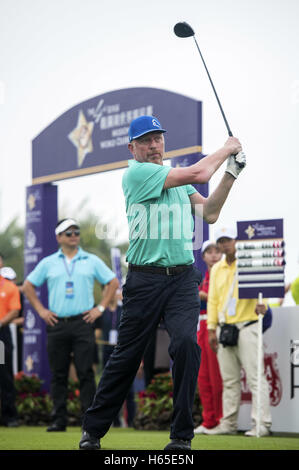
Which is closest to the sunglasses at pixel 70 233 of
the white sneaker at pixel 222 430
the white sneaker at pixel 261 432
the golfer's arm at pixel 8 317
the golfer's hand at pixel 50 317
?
the golfer's hand at pixel 50 317

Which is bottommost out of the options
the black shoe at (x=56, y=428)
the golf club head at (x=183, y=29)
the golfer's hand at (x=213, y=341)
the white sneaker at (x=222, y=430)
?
the black shoe at (x=56, y=428)

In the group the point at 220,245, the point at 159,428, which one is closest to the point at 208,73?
the point at 220,245

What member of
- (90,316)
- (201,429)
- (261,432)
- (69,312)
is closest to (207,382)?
(201,429)

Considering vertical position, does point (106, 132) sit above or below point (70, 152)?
above

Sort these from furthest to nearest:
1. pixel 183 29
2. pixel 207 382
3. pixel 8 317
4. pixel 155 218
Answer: pixel 8 317 → pixel 207 382 → pixel 183 29 → pixel 155 218

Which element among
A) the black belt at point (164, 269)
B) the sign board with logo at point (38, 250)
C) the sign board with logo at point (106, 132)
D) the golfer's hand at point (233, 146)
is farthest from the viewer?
the sign board with logo at point (38, 250)

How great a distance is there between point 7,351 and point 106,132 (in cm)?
339

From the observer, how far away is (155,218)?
18.6 feet

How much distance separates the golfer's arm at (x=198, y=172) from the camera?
18.1ft

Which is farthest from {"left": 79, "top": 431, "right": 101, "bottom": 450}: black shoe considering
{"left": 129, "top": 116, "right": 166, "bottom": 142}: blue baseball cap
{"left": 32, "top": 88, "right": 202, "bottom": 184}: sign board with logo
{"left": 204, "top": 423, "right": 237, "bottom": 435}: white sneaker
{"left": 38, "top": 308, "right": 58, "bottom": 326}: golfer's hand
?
{"left": 32, "top": 88, "right": 202, "bottom": 184}: sign board with logo

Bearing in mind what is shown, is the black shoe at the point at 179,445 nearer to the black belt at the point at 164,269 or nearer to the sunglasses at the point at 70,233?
the black belt at the point at 164,269

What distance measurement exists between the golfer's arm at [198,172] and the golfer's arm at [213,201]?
107mm

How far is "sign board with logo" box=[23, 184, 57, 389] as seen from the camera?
44.0 feet

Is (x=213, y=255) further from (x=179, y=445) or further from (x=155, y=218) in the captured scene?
(x=179, y=445)
